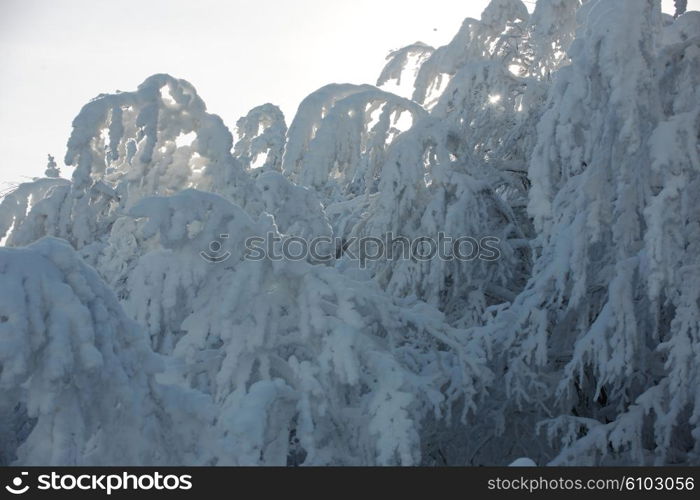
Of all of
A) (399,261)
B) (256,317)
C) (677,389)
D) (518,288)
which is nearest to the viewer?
(256,317)

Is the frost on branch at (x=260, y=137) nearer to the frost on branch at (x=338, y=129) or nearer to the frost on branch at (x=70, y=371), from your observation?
the frost on branch at (x=338, y=129)

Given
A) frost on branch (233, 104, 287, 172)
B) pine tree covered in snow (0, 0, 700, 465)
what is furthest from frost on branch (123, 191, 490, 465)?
frost on branch (233, 104, 287, 172)

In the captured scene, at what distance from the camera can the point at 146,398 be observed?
3.39 metres

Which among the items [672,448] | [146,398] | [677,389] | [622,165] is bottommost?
[672,448]

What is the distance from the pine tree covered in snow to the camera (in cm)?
331

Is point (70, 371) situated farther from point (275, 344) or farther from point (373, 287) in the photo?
point (373, 287)

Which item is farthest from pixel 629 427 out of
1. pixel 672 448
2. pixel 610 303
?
pixel 610 303

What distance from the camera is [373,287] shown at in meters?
5.72

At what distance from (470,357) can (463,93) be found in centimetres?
469

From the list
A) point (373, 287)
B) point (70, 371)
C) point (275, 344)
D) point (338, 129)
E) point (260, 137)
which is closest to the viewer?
point (70, 371)

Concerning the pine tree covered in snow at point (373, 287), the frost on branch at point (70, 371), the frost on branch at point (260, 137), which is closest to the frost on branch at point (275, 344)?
the pine tree covered in snow at point (373, 287)

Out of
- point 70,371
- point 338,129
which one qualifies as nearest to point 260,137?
point 338,129
